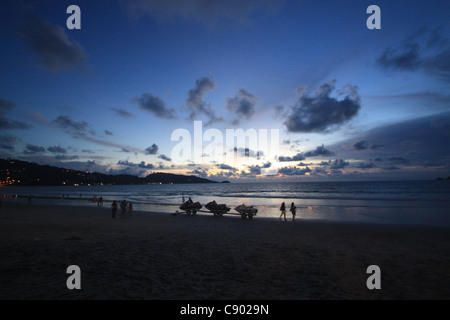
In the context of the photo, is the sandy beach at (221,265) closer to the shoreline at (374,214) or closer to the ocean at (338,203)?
the shoreline at (374,214)

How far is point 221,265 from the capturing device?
8.95 m

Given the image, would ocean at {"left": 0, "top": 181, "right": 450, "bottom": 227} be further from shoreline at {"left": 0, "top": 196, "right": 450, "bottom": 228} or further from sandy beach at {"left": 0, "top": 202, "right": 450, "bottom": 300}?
sandy beach at {"left": 0, "top": 202, "right": 450, "bottom": 300}

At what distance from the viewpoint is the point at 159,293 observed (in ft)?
21.0

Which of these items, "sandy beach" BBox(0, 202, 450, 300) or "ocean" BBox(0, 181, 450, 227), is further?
"ocean" BBox(0, 181, 450, 227)

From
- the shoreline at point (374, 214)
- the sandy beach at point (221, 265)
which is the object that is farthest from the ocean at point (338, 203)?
the sandy beach at point (221, 265)

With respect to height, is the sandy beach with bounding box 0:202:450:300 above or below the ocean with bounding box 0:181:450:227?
above

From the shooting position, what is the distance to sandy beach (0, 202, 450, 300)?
656cm

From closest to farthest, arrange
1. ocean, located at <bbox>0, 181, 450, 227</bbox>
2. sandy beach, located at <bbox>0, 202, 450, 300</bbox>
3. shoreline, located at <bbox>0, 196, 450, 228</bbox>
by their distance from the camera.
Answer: sandy beach, located at <bbox>0, 202, 450, 300</bbox>
shoreline, located at <bbox>0, 196, 450, 228</bbox>
ocean, located at <bbox>0, 181, 450, 227</bbox>

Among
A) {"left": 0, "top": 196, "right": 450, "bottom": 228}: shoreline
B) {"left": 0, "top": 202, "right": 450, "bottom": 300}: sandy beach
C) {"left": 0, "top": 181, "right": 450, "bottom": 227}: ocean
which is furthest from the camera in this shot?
{"left": 0, "top": 181, "right": 450, "bottom": 227}: ocean

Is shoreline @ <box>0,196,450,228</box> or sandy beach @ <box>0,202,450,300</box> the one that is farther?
shoreline @ <box>0,196,450,228</box>

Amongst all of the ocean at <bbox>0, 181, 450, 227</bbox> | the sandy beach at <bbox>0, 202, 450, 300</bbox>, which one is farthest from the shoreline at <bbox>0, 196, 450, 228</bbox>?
the sandy beach at <bbox>0, 202, 450, 300</bbox>

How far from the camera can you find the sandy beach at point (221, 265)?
6.56 meters

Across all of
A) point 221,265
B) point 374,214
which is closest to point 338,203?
point 374,214

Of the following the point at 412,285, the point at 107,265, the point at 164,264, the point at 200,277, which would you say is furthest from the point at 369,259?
the point at 107,265
